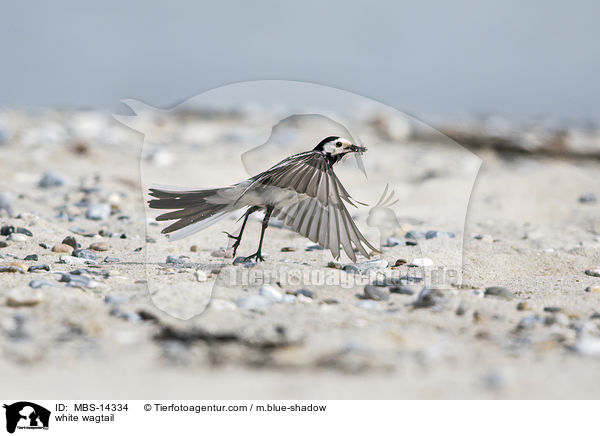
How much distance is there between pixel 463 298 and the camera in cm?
357

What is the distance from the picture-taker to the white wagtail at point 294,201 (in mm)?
3807

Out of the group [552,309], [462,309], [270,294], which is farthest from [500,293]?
[270,294]

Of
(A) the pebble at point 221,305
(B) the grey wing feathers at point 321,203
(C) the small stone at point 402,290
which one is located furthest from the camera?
(B) the grey wing feathers at point 321,203

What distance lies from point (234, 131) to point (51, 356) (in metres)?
8.86

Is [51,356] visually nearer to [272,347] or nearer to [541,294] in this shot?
[272,347]

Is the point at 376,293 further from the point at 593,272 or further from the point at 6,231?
the point at 6,231

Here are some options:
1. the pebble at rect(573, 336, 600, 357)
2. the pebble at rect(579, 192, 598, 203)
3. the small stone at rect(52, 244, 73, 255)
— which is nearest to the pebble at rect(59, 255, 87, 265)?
the small stone at rect(52, 244, 73, 255)

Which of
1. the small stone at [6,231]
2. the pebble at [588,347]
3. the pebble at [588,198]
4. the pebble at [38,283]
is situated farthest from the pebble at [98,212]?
the pebble at [588,198]

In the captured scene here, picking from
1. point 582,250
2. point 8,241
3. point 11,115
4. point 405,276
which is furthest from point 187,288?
point 11,115

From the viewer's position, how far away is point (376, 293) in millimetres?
3568

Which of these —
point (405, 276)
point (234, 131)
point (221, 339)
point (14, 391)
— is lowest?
point (14, 391)

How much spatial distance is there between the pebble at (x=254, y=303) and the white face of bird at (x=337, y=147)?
130 cm

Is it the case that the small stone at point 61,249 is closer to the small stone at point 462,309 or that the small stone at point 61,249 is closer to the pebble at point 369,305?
the pebble at point 369,305

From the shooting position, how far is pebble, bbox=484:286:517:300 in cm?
362
